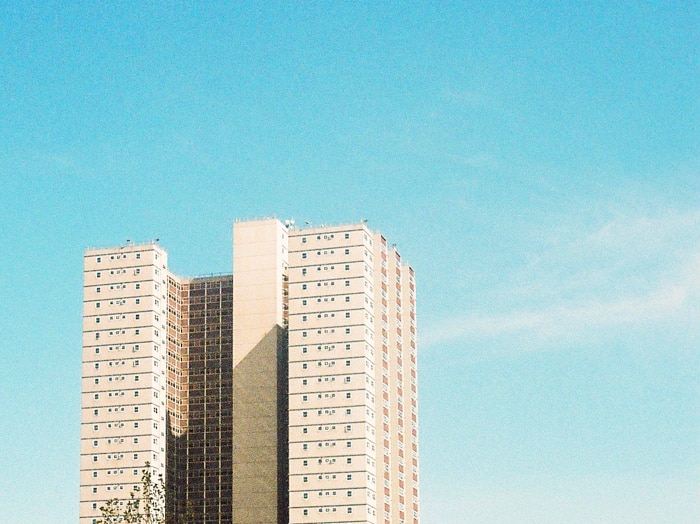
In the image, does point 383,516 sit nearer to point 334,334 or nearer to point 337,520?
point 337,520

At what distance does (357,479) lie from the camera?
192500 mm

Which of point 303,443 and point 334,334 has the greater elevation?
point 334,334

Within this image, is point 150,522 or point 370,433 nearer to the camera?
point 150,522

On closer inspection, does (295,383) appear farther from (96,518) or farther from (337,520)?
(96,518)

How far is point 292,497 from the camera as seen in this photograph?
194 metres

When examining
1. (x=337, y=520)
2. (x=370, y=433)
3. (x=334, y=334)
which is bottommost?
(x=337, y=520)

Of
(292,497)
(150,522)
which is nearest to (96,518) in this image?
(292,497)

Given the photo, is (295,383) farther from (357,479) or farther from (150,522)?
(150,522)

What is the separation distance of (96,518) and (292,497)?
3133 cm

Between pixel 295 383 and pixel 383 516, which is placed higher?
pixel 295 383

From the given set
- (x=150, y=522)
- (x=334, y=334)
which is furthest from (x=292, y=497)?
(x=150, y=522)

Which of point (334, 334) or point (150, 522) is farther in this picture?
point (334, 334)

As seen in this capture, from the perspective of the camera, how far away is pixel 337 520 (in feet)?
627

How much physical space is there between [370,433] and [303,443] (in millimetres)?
10452
